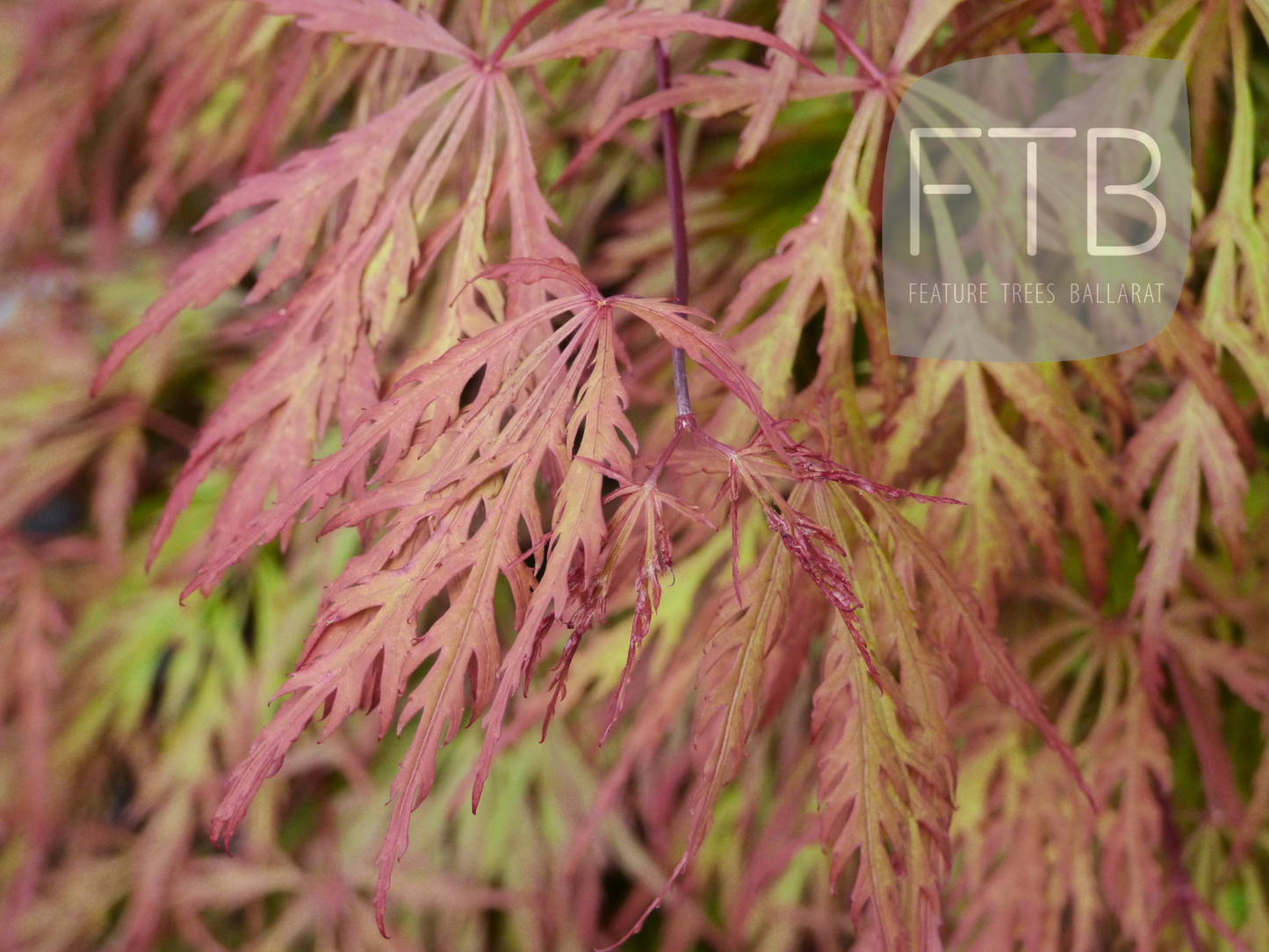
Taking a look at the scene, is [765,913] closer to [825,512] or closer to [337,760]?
[337,760]

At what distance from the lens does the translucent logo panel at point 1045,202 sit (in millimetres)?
523

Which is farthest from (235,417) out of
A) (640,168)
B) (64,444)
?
(64,444)

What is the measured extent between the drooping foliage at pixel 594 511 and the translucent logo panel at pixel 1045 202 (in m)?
0.02

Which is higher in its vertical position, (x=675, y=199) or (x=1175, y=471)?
(x=675, y=199)

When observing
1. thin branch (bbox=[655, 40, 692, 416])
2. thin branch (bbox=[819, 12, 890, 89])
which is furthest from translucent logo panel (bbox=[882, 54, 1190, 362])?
thin branch (bbox=[655, 40, 692, 416])

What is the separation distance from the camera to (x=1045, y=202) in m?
0.54

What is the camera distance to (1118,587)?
77cm

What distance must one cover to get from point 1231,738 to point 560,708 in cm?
62

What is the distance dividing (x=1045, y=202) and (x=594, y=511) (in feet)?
1.17

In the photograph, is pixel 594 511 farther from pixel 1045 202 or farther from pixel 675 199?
pixel 1045 202

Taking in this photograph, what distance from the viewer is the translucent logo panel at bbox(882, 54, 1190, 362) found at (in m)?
0.52

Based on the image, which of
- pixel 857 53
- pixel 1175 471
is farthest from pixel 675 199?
pixel 1175 471

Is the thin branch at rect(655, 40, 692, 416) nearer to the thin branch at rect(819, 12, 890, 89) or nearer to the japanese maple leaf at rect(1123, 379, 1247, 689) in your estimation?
the thin branch at rect(819, 12, 890, 89)

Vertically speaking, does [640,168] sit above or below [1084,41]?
below
